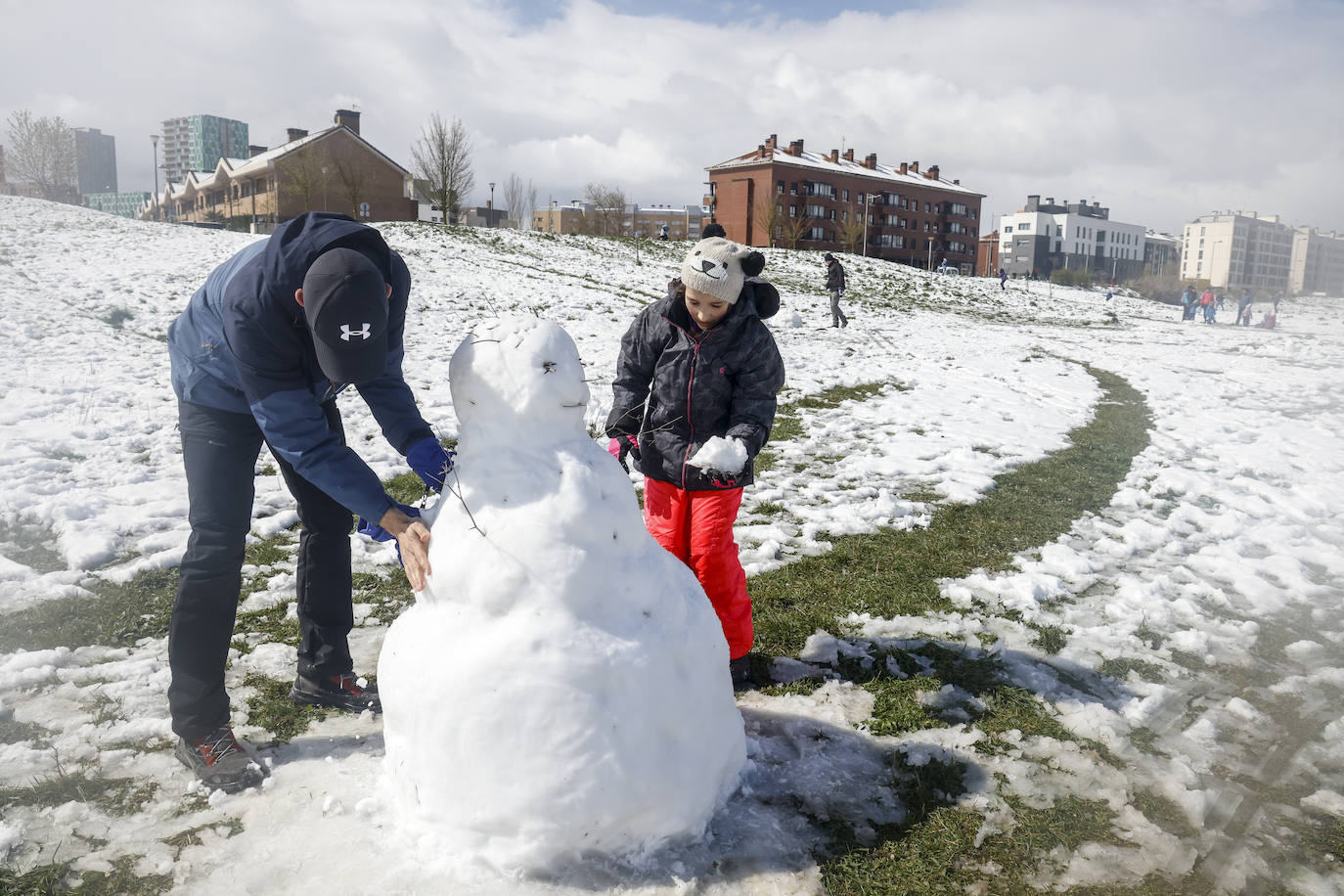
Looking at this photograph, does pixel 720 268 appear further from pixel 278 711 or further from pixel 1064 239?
pixel 1064 239

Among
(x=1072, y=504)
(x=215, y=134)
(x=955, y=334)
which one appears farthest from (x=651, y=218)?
(x=1072, y=504)

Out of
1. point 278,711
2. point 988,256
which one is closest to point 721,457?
point 278,711

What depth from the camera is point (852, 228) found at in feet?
173

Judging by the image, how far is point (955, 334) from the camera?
19.6 metres

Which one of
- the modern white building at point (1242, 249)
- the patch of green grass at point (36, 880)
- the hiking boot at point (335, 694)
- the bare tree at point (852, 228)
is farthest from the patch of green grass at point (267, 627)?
the bare tree at point (852, 228)

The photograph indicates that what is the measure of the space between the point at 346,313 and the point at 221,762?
1679 mm

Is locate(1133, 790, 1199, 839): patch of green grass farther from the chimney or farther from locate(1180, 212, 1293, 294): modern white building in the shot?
the chimney

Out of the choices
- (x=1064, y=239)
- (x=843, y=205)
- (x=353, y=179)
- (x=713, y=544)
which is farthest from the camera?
(x=1064, y=239)

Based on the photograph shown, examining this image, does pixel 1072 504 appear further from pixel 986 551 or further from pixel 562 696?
pixel 562 696

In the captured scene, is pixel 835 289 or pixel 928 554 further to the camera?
pixel 835 289

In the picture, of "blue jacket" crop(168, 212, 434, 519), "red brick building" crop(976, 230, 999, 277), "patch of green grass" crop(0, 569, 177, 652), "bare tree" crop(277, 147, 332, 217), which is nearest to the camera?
"blue jacket" crop(168, 212, 434, 519)

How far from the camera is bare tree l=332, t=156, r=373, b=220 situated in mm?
38031

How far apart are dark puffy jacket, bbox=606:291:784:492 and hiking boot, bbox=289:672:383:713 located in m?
1.51

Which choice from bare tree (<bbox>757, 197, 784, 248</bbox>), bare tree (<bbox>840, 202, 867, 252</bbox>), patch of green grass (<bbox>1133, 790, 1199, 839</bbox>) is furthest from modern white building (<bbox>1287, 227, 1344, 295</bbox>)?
bare tree (<bbox>840, 202, 867, 252</bbox>)
